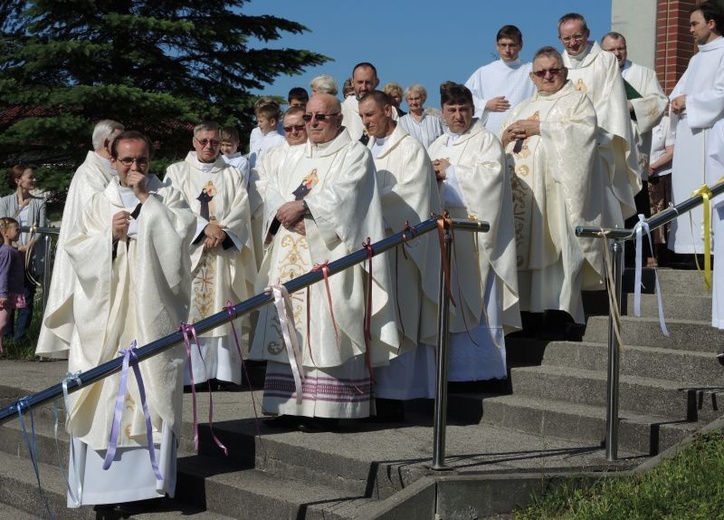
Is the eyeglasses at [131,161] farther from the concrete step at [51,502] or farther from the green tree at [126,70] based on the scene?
the green tree at [126,70]

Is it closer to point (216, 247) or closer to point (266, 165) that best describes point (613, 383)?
point (216, 247)

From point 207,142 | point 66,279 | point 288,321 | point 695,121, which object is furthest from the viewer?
point 207,142

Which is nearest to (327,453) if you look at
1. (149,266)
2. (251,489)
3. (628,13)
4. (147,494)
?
(251,489)

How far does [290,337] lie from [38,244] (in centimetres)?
605

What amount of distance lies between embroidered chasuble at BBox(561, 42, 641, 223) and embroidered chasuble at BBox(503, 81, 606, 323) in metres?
0.24

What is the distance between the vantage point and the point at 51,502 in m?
6.57

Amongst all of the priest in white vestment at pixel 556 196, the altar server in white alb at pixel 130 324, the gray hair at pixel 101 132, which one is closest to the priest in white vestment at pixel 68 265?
the gray hair at pixel 101 132

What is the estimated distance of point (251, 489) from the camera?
5.91 m

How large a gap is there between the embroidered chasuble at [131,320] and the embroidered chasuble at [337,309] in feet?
2.70

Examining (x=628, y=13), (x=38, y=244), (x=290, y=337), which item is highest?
(x=628, y=13)

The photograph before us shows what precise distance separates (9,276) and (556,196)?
5206mm

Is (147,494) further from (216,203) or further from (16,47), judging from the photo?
(16,47)

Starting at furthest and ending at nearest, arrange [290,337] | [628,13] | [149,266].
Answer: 1. [628,13]
2. [149,266]
3. [290,337]

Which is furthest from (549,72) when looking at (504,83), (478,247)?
(504,83)
